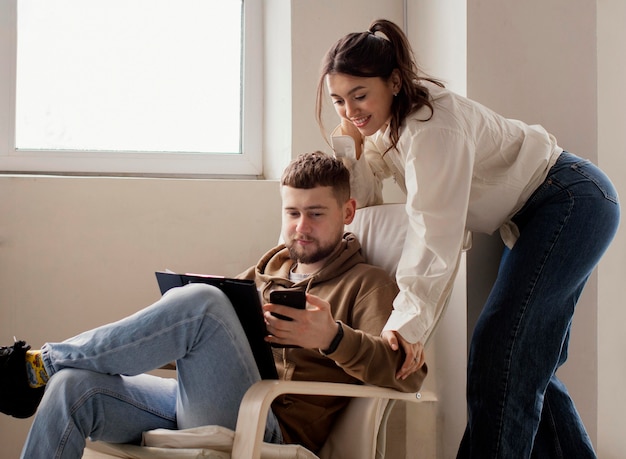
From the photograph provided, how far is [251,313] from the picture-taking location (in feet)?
4.60

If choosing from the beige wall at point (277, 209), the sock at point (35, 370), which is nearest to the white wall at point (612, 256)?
the beige wall at point (277, 209)

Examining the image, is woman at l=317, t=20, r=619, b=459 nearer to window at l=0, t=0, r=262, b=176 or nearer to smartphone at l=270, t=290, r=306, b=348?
smartphone at l=270, t=290, r=306, b=348

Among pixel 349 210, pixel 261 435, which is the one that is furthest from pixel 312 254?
pixel 261 435

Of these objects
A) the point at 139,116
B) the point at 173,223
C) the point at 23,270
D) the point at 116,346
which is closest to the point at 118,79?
the point at 139,116

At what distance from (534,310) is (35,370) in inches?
41.8

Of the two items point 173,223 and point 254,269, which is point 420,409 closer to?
point 254,269

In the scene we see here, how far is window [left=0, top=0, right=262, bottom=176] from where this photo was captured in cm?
241

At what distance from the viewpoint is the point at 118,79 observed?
251 cm

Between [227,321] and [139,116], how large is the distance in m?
1.35

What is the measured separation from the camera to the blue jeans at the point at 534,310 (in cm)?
161

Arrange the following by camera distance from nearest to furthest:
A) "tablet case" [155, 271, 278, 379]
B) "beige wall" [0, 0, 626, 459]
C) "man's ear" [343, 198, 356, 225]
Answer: "tablet case" [155, 271, 278, 379] → "man's ear" [343, 198, 356, 225] → "beige wall" [0, 0, 626, 459]

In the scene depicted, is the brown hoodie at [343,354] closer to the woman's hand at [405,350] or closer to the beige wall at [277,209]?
the woman's hand at [405,350]

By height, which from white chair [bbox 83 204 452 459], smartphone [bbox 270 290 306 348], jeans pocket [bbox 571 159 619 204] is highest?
jeans pocket [bbox 571 159 619 204]

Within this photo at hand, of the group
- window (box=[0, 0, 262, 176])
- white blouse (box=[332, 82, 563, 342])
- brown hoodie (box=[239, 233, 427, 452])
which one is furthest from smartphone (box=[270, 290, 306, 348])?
window (box=[0, 0, 262, 176])
